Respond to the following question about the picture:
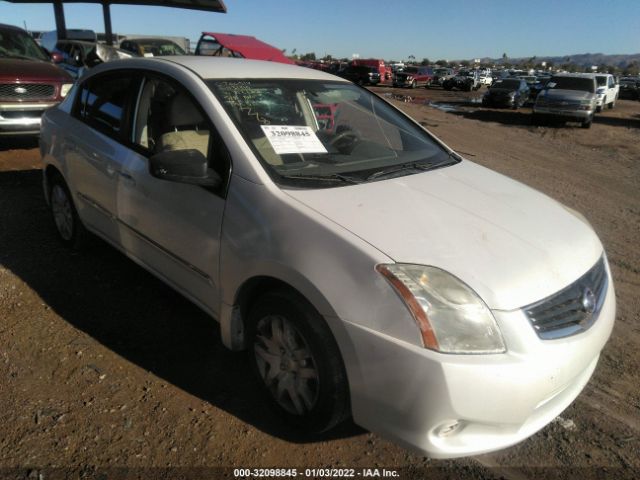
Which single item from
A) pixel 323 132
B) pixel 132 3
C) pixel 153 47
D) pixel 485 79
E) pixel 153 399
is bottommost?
pixel 485 79

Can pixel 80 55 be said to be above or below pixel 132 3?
below

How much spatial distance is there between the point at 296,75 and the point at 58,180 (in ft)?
7.48

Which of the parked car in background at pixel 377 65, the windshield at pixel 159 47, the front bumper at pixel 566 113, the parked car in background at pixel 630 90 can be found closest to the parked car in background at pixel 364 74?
the parked car in background at pixel 377 65

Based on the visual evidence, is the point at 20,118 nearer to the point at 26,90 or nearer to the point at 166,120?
the point at 26,90

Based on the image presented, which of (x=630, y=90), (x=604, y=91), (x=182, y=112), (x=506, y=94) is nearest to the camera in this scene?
(x=182, y=112)

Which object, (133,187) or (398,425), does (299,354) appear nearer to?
(398,425)

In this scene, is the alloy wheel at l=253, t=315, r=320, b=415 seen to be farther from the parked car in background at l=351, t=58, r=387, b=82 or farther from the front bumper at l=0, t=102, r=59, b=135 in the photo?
the parked car in background at l=351, t=58, r=387, b=82

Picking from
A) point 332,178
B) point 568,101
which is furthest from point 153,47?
point 332,178

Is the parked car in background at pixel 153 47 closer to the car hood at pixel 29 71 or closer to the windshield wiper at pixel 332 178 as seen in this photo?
the car hood at pixel 29 71

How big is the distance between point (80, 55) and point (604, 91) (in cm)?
2082

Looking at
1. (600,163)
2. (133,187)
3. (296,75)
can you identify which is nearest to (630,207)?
(600,163)

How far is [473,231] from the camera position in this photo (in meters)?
2.17

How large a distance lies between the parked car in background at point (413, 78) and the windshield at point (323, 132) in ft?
107

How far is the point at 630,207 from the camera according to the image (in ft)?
22.7
